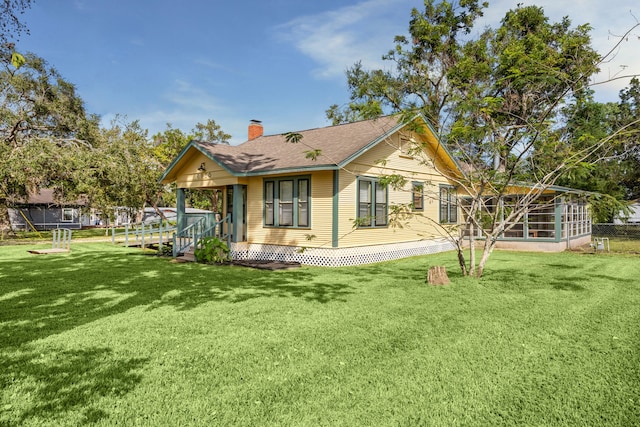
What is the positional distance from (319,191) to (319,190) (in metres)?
0.04

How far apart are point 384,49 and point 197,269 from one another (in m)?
26.2

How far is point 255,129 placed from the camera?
21312 millimetres

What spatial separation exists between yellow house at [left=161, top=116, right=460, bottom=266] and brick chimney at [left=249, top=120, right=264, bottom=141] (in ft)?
12.1

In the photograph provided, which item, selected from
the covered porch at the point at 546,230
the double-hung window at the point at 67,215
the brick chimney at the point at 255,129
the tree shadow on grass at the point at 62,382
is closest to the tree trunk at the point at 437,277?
the tree shadow on grass at the point at 62,382

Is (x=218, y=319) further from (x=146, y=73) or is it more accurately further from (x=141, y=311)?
(x=146, y=73)

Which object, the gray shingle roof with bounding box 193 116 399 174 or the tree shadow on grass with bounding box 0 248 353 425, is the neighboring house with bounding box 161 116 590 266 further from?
the tree shadow on grass with bounding box 0 248 353 425

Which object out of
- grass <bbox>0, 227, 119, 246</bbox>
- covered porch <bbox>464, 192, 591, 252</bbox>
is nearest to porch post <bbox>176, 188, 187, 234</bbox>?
grass <bbox>0, 227, 119, 246</bbox>

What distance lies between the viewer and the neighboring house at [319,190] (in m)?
13.4

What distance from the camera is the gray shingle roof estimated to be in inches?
522

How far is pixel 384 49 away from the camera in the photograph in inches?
1241

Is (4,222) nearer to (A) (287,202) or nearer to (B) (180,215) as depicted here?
(B) (180,215)

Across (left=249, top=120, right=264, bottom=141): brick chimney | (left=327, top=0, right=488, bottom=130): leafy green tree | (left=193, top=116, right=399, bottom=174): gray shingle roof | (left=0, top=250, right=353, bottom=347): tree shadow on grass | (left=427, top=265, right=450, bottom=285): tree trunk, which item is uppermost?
(left=327, top=0, right=488, bottom=130): leafy green tree

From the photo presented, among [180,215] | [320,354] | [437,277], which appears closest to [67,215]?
[180,215]

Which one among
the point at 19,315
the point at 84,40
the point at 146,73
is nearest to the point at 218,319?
the point at 19,315
